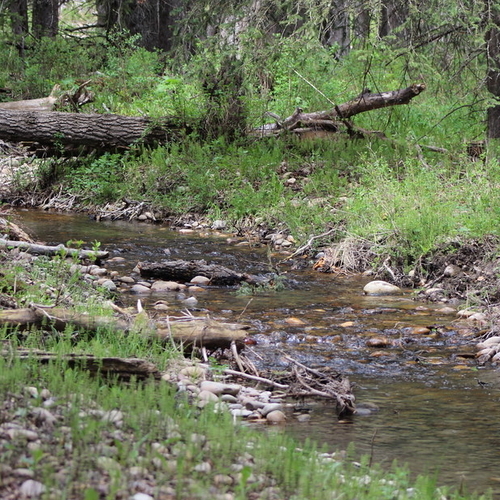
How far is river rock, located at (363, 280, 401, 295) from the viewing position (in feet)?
25.5

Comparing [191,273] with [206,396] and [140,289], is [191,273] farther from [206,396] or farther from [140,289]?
[206,396]

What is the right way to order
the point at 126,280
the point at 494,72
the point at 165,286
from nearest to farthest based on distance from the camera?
the point at 165,286
the point at 126,280
the point at 494,72

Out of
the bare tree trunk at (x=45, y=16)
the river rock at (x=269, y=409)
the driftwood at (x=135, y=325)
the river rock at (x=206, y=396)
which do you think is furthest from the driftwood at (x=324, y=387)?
the bare tree trunk at (x=45, y=16)

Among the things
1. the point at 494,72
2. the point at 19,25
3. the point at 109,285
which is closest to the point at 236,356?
the point at 109,285

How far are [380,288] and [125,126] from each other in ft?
24.4

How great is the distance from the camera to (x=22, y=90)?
1727 centimetres

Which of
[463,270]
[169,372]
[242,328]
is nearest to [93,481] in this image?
[169,372]

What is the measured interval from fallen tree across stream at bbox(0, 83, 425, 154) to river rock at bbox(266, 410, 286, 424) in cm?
918

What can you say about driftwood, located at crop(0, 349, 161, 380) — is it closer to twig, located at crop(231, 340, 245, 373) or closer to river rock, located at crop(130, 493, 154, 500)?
twig, located at crop(231, 340, 245, 373)

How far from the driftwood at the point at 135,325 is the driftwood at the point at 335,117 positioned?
27.0ft

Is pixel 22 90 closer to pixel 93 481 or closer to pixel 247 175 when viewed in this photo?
pixel 247 175

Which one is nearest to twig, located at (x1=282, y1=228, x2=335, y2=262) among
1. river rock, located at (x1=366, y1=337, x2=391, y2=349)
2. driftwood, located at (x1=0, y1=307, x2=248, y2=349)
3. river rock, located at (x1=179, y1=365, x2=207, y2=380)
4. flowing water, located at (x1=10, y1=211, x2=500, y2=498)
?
flowing water, located at (x1=10, y1=211, x2=500, y2=498)

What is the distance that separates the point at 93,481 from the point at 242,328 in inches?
101

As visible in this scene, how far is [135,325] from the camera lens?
497cm
